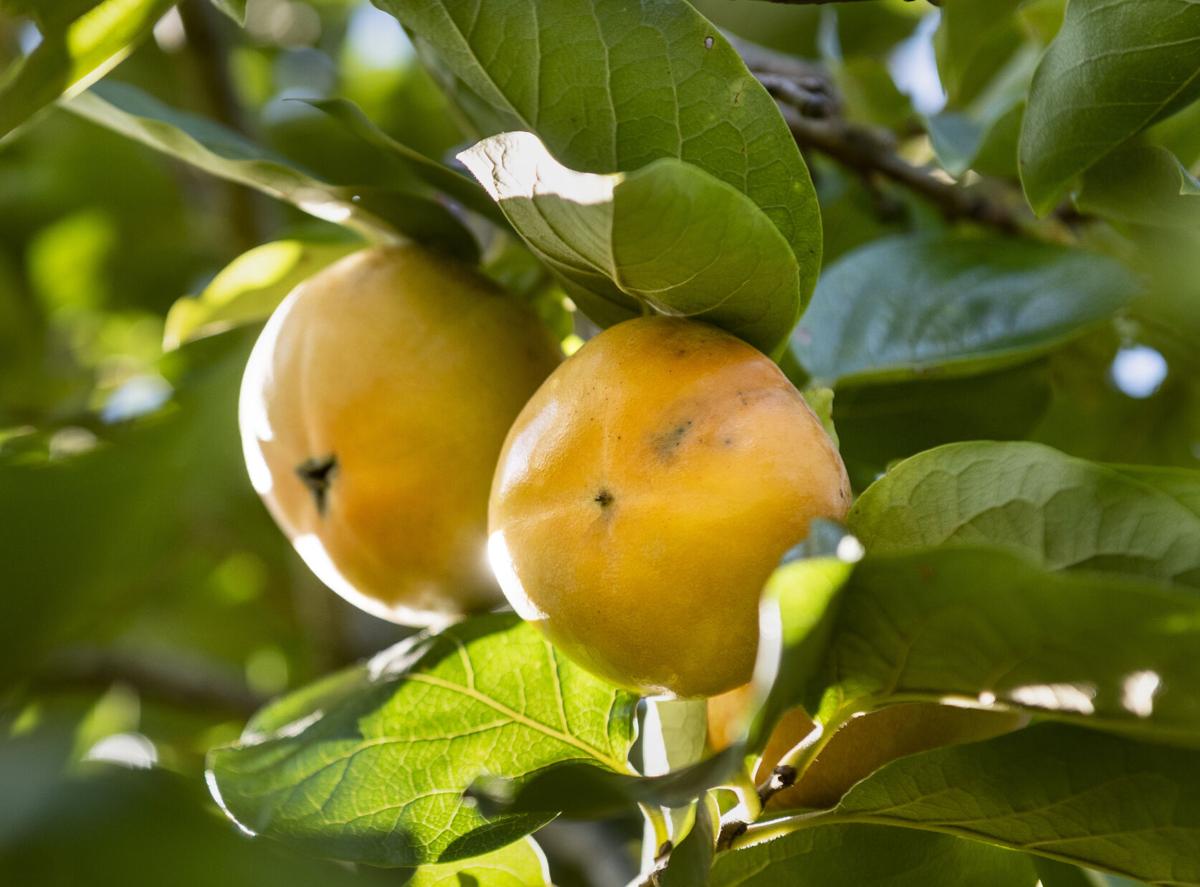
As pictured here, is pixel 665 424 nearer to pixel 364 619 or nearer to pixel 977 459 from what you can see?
pixel 977 459

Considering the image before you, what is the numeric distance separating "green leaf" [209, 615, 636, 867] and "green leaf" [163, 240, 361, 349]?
0.57m

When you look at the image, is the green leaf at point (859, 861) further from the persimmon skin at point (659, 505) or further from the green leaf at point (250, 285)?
the green leaf at point (250, 285)

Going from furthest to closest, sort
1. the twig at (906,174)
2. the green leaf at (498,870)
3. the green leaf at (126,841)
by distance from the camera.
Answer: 1. the twig at (906,174)
2. the green leaf at (498,870)
3. the green leaf at (126,841)

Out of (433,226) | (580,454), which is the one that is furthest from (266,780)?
(433,226)

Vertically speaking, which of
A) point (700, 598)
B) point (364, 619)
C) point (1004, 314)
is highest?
point (700, 598)

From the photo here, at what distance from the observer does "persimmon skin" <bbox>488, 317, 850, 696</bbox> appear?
854mm

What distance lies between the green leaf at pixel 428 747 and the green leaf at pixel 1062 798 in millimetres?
265

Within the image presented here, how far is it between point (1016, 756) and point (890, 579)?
0.75ft

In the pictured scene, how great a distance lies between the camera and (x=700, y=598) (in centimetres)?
85

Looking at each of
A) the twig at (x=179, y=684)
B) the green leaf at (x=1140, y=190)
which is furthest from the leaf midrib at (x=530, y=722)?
the twig at (x=179, y=684)

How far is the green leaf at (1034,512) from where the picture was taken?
0.85 meters

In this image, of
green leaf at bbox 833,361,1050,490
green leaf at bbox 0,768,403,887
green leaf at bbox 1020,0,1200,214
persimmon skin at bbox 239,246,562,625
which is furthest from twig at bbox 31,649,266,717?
green leaf at bbox 0,768,403,887

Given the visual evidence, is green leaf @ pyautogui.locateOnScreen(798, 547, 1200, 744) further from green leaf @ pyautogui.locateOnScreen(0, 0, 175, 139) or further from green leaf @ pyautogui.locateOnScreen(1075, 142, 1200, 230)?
green leaf @ pyautogui.locateOnScreen(0, 0, 175, 139)

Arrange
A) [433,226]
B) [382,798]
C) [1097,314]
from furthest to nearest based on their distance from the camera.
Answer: [1097,314], [433,226], [382,798]
